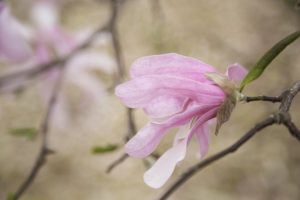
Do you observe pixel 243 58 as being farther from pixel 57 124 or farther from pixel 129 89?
pixel 129 89

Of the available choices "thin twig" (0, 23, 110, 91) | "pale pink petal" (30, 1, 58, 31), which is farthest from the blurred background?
"thin twig" (0, 23, 110, 91)

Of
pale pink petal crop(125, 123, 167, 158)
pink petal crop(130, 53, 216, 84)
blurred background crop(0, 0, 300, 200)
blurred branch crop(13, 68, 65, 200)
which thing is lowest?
blurred background crop(0, 0, 300, 200)

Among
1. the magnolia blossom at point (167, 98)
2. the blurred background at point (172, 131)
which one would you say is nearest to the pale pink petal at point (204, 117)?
the magnolia blossom at point (167, 98)

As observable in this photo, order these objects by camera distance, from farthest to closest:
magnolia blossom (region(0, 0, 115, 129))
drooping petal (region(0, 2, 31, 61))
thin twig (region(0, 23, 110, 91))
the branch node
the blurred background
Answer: the blurred background → magnolia blossom (region(0, 0, 115, 129)) → thin twig (region(0, 23, 110, 91)) → drooping petal (region(0, 2, 31, 61)) → the branch node

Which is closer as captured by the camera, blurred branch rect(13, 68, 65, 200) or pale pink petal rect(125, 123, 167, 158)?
pale pink petal rect(125, 123, 167, 158)

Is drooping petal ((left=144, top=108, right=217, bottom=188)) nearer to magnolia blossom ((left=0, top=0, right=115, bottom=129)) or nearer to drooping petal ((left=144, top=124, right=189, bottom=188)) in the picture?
drooping petal ((left=144, top=124, right=189, bottom=188))

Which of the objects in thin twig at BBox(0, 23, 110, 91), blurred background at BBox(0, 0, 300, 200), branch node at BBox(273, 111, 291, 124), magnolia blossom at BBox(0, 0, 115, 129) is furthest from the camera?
blurred background at BBox(0, 0, 300, 200)

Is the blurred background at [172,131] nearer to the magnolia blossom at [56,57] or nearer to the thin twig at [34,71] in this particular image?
the magnolia blossom at [56,57]
